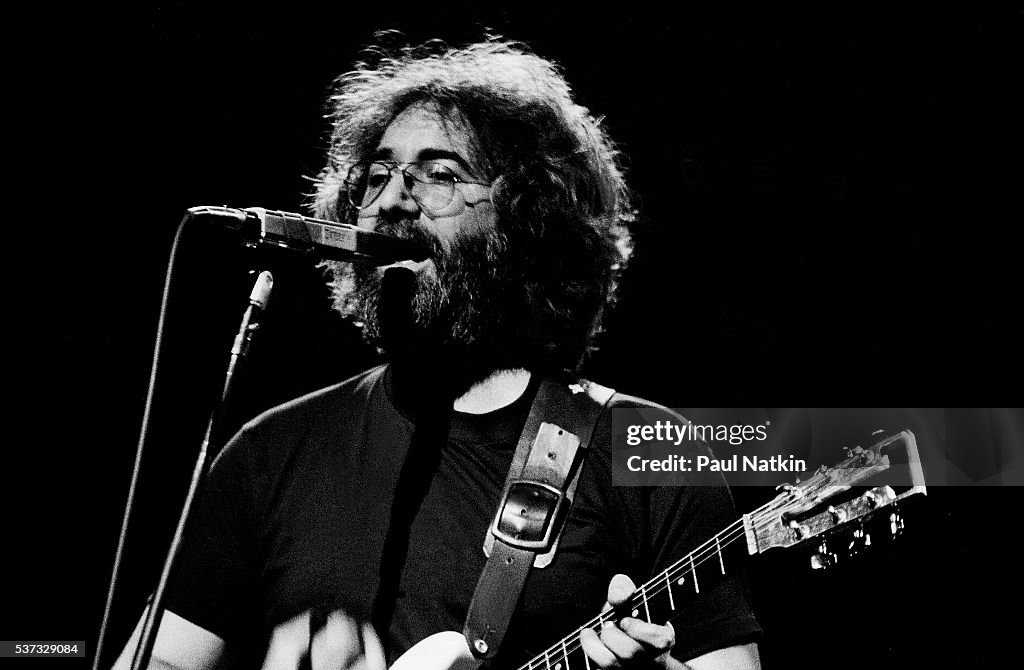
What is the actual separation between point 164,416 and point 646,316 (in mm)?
1351

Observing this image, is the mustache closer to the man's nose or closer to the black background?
the man's nose

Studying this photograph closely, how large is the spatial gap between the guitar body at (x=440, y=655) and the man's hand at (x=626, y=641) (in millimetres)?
257

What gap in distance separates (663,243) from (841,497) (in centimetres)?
97

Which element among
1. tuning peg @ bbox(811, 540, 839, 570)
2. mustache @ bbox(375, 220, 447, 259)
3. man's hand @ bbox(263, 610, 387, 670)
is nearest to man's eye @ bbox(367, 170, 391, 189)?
mustache @ bbox(375, 220, 447, 259)

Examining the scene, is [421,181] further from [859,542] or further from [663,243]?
[859,542]

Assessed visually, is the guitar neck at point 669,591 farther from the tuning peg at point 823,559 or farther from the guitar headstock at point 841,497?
the tuning peg at point 823,559

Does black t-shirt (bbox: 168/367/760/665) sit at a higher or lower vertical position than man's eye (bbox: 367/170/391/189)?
lower

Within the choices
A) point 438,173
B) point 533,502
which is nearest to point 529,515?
point 533,502

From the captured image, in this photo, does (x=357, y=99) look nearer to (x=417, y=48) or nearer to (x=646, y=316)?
(x=417, y=48)

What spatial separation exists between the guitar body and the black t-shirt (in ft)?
0.10

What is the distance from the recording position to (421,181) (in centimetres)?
204

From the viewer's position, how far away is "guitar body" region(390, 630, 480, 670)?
1.68m

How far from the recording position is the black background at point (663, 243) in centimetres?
199

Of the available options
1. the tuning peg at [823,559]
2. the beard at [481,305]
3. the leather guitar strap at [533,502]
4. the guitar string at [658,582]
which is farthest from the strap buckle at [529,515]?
the tuning peg at [823,559]
